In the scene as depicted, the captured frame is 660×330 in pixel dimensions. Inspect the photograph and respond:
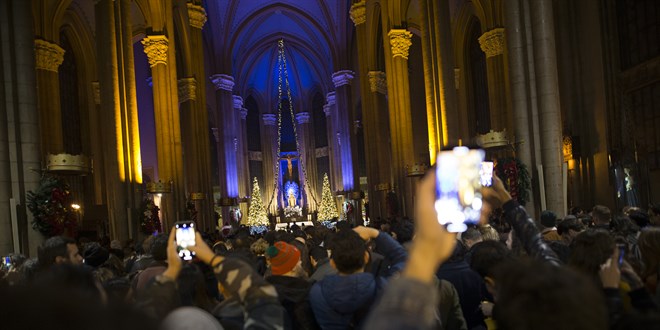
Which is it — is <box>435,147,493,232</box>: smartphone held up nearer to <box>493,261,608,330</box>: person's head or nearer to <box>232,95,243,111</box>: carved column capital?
<box>493,261,608,330</box>: person's head

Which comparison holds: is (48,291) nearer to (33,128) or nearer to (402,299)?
(402,299)

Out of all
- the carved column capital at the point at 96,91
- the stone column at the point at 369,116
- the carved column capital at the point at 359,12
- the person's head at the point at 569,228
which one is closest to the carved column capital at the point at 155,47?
the carved column capital at the point at 96,91

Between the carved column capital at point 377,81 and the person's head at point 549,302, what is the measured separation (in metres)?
29.8

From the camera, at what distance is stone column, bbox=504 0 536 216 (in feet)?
44.1

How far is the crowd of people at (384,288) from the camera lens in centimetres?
112

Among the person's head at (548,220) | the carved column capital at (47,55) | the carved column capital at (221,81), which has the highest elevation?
the carved column capital at (221,81)

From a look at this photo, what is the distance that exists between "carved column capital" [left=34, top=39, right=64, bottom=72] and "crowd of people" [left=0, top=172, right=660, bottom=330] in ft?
57.7

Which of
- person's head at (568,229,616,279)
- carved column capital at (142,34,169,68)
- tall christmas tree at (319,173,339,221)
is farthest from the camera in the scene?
tall christmas tree at (319,173,339,221)

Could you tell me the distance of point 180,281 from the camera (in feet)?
12.6

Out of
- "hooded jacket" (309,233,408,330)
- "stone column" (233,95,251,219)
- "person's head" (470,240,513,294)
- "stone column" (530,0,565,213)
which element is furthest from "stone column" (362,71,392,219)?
"hooded jacket" (309,233,408,330)

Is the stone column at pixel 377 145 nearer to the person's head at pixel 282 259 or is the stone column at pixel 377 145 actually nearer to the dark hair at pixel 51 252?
the dark hair at pixel 51 252

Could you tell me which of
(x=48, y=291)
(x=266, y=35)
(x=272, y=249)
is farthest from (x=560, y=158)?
(x=266, y=35)

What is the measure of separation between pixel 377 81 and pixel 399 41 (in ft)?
16.6

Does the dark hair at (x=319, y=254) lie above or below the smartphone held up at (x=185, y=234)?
below
